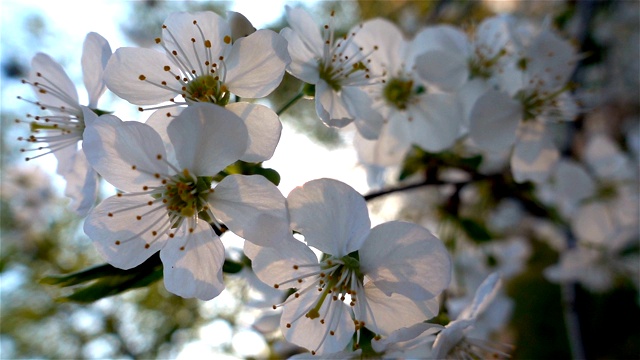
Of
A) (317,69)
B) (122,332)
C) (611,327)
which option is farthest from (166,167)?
(611,327)

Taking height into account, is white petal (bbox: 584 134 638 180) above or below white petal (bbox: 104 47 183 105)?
below

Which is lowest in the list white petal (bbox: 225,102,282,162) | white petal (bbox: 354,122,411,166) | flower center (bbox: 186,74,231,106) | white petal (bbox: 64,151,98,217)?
white petal (bbox: 64,151,98,217)

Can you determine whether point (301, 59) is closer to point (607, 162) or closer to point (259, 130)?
point (259, 130)

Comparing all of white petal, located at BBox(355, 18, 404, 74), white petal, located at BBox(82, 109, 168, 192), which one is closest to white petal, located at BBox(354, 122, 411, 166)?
white petal, located at BBox(355, 18, 404, 74)

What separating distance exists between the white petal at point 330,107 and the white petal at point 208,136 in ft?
0.54

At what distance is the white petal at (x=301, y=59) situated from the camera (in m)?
0.77

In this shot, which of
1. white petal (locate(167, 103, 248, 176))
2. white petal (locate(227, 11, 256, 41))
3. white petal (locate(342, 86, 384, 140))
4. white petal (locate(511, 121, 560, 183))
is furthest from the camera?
white petal (locate(511, 121, 560, 183))

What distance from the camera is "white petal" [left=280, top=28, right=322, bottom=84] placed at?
774 millimetres

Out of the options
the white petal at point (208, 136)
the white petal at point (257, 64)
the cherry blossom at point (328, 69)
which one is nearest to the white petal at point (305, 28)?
the cherry blossom at point (328, 69)

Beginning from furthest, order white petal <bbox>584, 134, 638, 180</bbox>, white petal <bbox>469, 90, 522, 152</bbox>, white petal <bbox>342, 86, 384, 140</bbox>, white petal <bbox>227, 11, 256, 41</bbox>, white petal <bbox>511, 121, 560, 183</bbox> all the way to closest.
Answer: white petal <bbox>584, 134, 638, 180</bbox> → white petal <bbox>511, 121, 560, 183</bbox> → white petal <bbox>469, 90, 522, 152</bbox> → white petal <bbox>342, 86, 384, 140</bbox> → white petal <bbox>227, 11, 256, 41</bbox>

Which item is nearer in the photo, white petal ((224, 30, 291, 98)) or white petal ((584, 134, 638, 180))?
white petal ((224, 30, 291, 98))

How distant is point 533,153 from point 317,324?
2.05ft

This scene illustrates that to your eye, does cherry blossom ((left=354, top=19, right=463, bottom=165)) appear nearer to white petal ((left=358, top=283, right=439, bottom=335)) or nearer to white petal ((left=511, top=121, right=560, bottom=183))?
white petal ((left=511, top=121, right=560, bottom=183))

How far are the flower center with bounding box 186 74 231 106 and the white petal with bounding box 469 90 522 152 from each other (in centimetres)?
47
